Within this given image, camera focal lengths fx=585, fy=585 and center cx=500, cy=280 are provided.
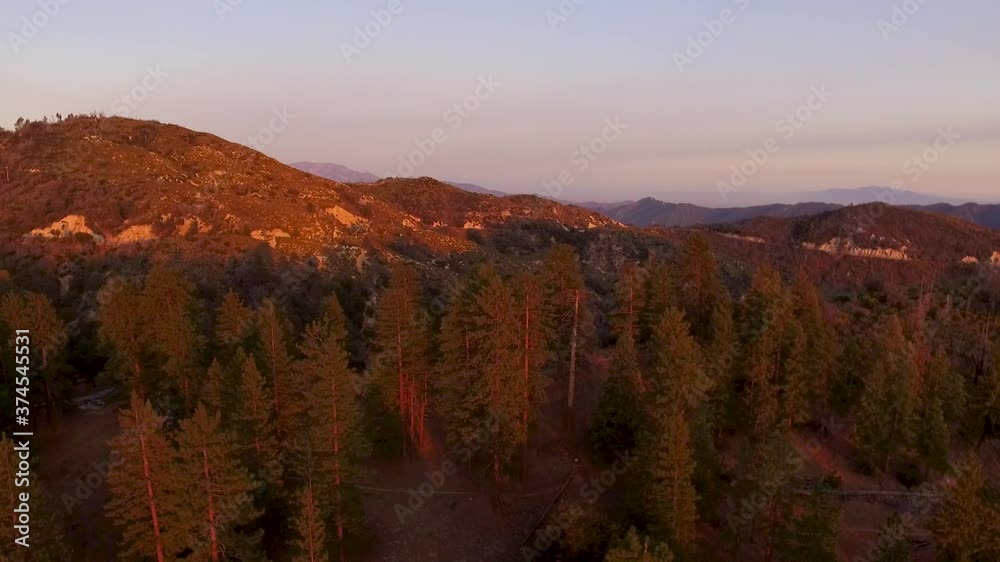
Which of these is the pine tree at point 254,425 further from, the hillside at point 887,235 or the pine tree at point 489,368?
the hillside at point 887,235

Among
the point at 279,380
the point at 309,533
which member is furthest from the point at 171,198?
the point at 309,533

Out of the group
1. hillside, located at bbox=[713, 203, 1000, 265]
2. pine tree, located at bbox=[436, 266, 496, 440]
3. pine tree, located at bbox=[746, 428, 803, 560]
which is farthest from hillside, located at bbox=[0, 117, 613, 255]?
hillside, located at bbox=[713, 203, 1000, 265]

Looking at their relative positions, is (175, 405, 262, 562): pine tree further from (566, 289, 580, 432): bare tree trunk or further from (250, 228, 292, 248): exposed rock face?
(250, 228, 292, 248): exposed rock face

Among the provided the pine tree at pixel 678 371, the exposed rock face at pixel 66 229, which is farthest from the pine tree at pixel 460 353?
the exposed rock face at pixel 66 229

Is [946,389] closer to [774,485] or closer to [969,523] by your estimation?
[969,523]

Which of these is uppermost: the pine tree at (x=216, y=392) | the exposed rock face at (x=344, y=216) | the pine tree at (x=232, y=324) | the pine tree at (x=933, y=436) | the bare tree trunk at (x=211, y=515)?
the exposed rock face at (x=344, y=216)

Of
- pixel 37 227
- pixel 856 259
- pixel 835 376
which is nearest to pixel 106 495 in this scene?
pixel 835 376

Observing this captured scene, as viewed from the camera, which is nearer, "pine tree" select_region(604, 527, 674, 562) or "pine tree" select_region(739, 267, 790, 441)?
"pine tree" select_region(604, 527, 674, 562)
